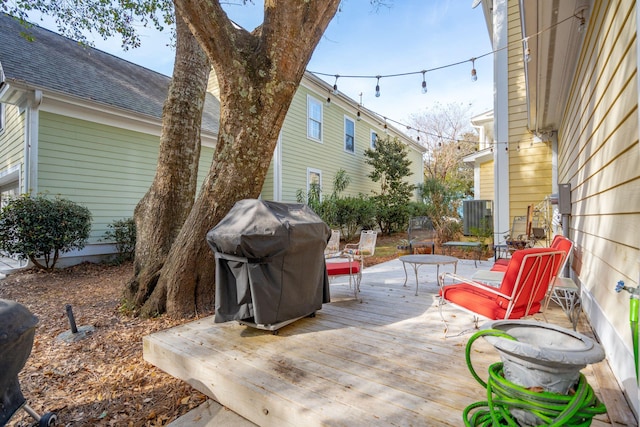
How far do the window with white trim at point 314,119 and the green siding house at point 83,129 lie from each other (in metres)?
1.13

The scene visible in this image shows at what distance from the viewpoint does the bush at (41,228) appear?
597cm

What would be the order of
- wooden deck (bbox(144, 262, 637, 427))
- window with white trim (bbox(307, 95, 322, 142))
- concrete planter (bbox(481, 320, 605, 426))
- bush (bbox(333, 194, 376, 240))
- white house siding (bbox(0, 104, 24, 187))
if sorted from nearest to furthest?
concrete planter (bbox(481, 320, 605, 426)) < wooden deck (bbox(144, 262, 637, 427)) < white house siding (bbox(0, 104, 24, 187)) < bush (bbox(333, 194, 376, 240)) < window with white trim (bbox(307, 95, 322, 142))

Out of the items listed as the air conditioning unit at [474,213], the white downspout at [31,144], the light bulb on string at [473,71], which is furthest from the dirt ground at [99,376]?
the air conditioning unit at [474,213]

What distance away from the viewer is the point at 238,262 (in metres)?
2.69

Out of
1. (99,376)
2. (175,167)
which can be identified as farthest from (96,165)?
(99,376)

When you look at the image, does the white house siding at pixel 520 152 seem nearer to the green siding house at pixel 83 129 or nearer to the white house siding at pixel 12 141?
the green siding house at pixel 83 129

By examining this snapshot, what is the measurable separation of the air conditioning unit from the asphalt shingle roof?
839 cm

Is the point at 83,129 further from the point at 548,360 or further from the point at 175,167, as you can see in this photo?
the point at 548,360

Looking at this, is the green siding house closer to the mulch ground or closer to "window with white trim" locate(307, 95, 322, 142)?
"window with white trim" locate(307, 95, 322, 142)

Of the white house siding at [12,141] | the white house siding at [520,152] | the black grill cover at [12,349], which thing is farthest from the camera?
the white house siding at [12,141]

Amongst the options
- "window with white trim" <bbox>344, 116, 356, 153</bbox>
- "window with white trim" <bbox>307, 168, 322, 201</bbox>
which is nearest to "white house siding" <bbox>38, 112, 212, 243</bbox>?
"window with white trim" <bbox>307, 168, 322, 201</bbox>

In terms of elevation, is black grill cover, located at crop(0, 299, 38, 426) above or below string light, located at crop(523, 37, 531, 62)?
below

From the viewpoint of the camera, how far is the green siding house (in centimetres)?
675

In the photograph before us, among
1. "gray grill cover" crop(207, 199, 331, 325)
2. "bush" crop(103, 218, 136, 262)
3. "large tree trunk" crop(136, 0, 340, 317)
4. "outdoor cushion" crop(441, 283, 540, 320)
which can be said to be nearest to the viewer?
"outdoor cushion" crop(441, 283, 540, 320)
